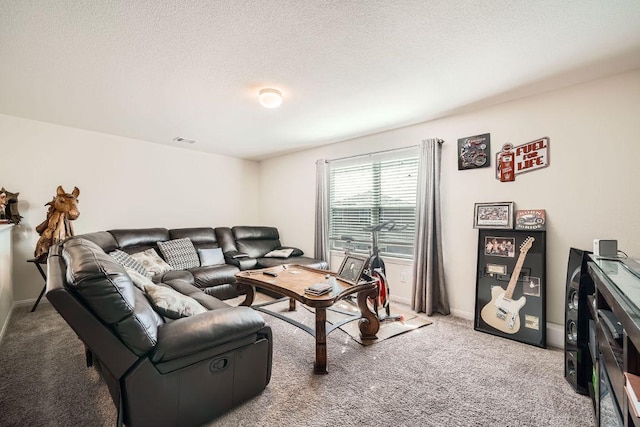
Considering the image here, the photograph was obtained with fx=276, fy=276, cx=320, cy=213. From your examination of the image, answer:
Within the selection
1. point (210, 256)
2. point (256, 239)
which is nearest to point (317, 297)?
point (210, 256)

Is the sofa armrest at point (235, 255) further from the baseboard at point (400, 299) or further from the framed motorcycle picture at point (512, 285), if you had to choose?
the framed motorcycle picture at point (512, 285)

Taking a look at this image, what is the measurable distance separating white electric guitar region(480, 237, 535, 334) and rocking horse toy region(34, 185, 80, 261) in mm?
4722

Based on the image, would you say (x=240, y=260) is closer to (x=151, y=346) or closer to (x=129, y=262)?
(x=129, y=262)

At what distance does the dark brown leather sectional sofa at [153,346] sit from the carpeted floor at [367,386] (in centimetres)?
21

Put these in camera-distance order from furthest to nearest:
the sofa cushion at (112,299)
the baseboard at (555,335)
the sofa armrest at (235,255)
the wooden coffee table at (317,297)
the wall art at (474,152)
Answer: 1. the sofa armrest at (235,255)
2. the wall art at (474,152)
3. the baseboard at (555,335)
4. the wooden coffee table at (317,297)
5. the sofa cushion at (112,299)

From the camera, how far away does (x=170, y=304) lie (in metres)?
1.68

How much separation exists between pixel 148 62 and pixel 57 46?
1.77ft

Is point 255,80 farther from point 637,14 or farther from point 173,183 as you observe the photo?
point 173,183

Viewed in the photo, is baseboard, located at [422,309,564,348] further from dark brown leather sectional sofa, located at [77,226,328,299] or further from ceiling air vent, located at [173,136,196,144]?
ceiling air vent, located at [173,136,196,144]

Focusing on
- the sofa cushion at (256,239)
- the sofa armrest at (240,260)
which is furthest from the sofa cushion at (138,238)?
the sofa cushion at (256,239)

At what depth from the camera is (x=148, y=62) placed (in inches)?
82.8

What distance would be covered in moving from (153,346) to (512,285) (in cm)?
294

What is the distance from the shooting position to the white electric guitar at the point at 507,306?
2578mm

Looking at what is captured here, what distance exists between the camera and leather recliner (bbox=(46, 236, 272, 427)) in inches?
47.9
